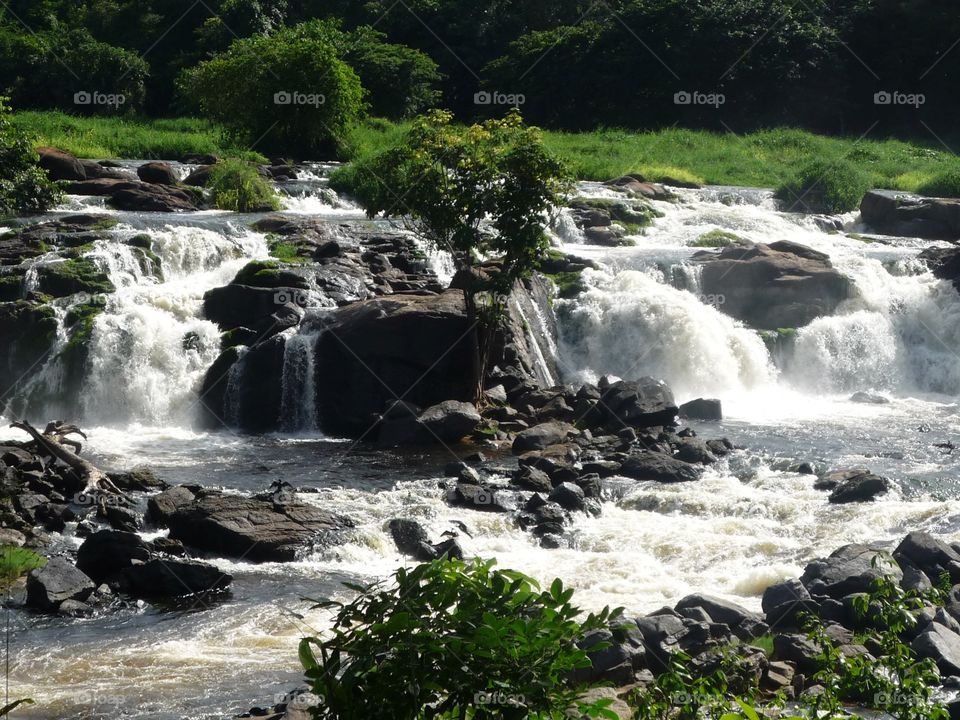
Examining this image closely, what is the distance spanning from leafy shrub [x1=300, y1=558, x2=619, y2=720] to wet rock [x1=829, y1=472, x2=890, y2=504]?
42.8 ft

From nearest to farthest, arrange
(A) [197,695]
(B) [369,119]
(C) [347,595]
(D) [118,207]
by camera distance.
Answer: (A) [197,695] < (C) [347,595] < (D) [118,207] < (B) [369,119]

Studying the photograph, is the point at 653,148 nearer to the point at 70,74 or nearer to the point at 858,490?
the point at 70,74

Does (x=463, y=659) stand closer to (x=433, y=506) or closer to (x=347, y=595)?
(x=347, y=595)

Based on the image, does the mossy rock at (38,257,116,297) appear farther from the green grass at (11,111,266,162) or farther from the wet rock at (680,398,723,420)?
the green grass at (11,111,266,162)

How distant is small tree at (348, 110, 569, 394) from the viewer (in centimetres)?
2045

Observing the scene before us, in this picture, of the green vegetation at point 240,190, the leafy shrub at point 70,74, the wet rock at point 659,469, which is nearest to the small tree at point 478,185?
the wet rock at point 659,469

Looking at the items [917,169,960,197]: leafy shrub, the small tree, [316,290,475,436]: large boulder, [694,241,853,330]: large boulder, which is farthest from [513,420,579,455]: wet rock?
[917,169,960,197]: leafy shrub

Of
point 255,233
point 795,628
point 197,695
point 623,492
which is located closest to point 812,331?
point 623,492

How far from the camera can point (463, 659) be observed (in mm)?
4055

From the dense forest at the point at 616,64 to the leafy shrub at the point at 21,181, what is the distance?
19575 millimetres

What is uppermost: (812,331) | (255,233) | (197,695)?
(255,233)

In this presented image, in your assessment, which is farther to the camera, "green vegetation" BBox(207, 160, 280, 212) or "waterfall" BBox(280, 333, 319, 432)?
"green vegetation" BBox(207, 160, 280, 212)

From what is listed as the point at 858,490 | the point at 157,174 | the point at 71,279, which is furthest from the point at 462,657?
the point at 157,174

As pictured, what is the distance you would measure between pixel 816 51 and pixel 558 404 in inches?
1325
